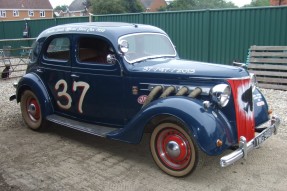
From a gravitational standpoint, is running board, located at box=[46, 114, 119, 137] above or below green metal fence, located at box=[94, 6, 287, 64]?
below

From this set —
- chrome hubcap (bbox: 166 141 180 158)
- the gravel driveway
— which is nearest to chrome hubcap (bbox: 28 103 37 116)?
the gravel driveway

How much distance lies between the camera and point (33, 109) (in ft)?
19.4

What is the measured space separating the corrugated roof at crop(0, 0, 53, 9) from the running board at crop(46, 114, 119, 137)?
60.6 meters

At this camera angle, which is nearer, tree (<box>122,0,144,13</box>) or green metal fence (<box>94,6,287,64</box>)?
green metal fence (<box>94,6,287,64</box>)

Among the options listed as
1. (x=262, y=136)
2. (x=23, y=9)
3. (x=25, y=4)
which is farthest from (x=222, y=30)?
(x=25, y=4)

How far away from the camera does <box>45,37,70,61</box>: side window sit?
5.33 meters

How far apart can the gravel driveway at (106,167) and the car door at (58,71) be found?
1.97 ft

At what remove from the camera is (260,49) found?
9117mm

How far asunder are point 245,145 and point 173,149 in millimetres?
830

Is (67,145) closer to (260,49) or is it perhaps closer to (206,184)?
(206,184)

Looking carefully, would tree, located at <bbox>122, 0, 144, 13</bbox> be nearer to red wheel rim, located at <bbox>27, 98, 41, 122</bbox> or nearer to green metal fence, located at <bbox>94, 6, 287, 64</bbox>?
green metal fence, located at <bbox>94, 6, 287, 64</bbox>

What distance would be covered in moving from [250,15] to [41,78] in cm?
688

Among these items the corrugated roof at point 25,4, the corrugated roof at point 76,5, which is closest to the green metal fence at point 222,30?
the corrugated roof at point 25,4

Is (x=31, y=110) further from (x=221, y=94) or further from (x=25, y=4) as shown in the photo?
(x=25, y=4)
